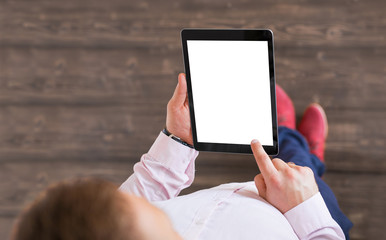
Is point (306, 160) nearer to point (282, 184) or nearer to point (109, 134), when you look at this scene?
point (282, 184)

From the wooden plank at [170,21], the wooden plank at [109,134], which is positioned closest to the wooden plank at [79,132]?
the wooden plank at [109,134]

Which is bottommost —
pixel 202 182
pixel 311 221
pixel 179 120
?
pixel 202 182

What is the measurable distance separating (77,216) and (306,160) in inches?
26.1

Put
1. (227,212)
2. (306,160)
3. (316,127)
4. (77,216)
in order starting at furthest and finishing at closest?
(316,127), (306,160), (227,212), (77,216)

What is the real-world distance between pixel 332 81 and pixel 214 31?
0.57 metres

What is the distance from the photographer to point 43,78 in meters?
1.15

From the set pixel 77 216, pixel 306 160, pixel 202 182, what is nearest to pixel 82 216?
pixel 77 216

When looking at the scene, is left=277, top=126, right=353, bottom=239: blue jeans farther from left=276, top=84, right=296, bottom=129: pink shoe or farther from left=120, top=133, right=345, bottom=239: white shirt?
left=120, top=133, right=345, bottom=239: white shirt

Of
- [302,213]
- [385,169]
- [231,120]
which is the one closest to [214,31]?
[231,120]

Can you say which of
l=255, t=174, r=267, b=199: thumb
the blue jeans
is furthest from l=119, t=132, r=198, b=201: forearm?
the blue jeans

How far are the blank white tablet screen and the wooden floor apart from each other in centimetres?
42

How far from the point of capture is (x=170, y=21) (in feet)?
3.56

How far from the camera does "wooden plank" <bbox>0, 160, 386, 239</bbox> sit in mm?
1008

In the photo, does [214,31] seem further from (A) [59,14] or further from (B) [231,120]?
(A) [59,14]
